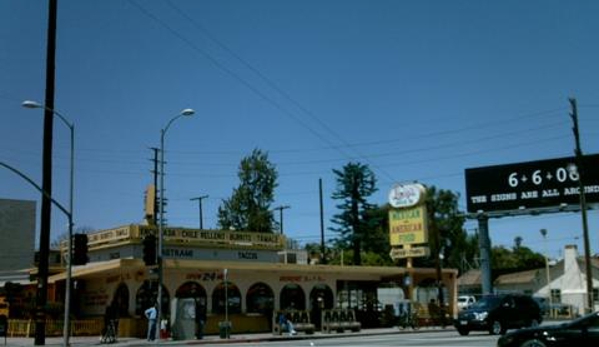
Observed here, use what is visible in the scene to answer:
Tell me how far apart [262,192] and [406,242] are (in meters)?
23.1

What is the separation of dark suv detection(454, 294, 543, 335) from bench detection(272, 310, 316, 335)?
9181 millimetres

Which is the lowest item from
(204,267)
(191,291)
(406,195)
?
(191,291)

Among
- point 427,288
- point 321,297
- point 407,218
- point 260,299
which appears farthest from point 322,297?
point 427,288

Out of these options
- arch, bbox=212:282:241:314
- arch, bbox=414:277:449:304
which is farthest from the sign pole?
arch, bbox=212:282:241:314

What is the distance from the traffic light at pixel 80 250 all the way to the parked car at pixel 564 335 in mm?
18848

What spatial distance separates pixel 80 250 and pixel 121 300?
9514mm

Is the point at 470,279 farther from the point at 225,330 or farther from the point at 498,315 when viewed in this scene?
the point at 498,315

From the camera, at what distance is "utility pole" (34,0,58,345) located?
3048 cm

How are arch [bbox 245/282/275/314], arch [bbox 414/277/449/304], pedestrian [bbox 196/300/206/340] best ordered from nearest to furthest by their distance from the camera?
1. pedestrian [bbox 196/300/206/340]
2. arch [bbox 245/282/275/314]
3. arch [bbox 414/277/449/304]

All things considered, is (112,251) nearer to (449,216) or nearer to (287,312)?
(287,312)

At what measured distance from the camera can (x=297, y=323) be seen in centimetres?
3909

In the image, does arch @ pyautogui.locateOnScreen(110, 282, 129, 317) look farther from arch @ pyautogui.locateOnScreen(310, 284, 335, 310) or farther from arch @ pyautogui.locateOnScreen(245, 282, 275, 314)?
arch @ pyautogui.locateOnScreen(310, 284, 335, 310)

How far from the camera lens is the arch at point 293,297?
43281 mm

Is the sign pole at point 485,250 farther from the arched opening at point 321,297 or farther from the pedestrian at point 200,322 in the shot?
the pedestrian at point 200,322
